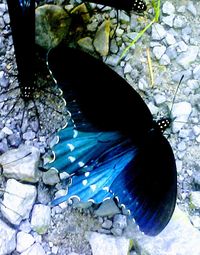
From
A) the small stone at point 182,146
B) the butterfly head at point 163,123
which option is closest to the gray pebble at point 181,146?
the small stone at point 182,146

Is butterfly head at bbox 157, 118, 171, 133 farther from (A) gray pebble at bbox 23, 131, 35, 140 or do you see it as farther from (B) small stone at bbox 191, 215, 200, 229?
(A) gray pebble at bbox 23, 131, 35, 140

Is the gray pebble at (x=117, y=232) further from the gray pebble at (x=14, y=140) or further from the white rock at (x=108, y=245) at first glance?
the gray pebble at (x=14, y=140)

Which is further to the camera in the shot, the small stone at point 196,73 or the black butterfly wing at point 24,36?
the small stone at point 196,73

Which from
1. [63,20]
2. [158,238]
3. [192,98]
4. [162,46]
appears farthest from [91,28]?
[158,238]

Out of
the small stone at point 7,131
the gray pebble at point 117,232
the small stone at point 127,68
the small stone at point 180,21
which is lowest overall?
the gray pebble at point 117,232

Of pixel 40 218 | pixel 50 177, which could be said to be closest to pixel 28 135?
pixel 50 177

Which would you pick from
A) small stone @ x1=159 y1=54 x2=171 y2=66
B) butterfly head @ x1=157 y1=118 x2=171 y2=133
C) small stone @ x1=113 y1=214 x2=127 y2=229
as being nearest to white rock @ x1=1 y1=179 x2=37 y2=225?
small stone @ x1=113 y1=214 x2=127 y2=229
